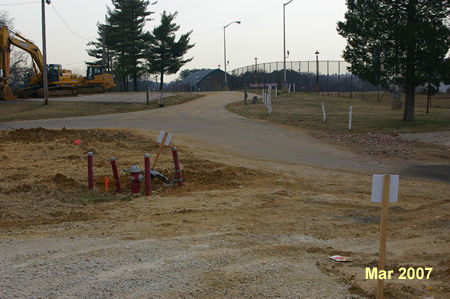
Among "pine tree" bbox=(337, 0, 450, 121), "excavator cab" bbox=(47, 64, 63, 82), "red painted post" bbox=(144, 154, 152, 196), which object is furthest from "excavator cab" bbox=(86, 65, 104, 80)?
"red painted post" bbox=(144, 154, 152, 196)

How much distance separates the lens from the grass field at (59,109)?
30219 mm

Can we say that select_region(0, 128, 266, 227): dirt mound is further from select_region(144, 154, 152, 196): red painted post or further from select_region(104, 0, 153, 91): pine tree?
select_region(104, 0, 153, 91): pine tree

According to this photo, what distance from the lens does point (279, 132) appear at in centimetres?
2178

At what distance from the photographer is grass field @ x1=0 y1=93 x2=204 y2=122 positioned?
1190 inches

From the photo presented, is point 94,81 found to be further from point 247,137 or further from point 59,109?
point 247,137

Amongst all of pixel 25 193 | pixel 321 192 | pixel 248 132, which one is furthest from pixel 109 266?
pixel 248 132

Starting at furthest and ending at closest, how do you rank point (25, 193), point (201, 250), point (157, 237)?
point (25, 193)
point (157, 237)
point (201, 250)

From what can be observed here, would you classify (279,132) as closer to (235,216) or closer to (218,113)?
(218,113)

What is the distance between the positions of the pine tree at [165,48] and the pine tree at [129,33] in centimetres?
132

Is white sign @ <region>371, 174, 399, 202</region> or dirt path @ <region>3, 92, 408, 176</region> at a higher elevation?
white sign @ <region>371, 174, 399, 202</region>

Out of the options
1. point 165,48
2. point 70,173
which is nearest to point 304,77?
point 165,48

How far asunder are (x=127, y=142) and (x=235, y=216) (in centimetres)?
1011

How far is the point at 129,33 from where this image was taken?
62.0 metres

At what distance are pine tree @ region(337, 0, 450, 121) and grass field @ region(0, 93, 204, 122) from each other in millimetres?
18146
